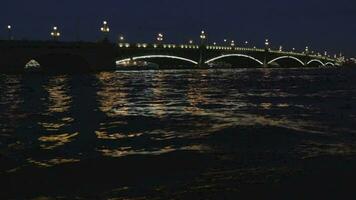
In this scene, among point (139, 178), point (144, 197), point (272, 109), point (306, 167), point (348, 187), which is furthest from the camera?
point (272, 109)

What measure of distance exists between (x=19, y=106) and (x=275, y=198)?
28609 mm

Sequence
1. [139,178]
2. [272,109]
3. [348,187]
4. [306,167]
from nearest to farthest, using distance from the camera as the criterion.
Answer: [348,187] → [139,178] → [306,167] → [272,109]

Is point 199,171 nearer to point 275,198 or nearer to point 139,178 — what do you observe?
point 139,178

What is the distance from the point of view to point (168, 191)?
13.1m

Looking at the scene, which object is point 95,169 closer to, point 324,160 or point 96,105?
point 324,160

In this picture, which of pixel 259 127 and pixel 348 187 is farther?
pixel 259 127

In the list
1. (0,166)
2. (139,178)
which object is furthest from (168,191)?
(0,166)

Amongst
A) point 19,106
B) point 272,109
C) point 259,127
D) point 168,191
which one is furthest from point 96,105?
point 168,191

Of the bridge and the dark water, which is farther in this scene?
the bridge

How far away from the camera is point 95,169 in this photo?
15.8 meters

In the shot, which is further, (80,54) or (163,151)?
(80,54)

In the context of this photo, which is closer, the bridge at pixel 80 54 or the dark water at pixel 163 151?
the dark water at pixel 163 151

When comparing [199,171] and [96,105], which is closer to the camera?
[199,171]

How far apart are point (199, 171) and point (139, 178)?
5.52 ft
